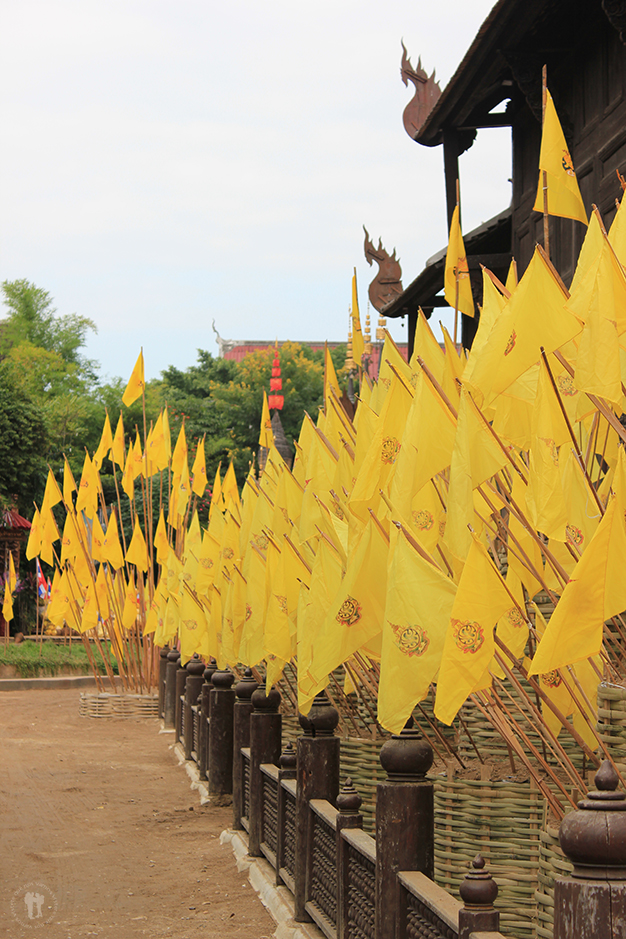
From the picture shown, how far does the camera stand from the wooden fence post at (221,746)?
8.38 meters

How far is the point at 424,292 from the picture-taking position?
39.7 feet

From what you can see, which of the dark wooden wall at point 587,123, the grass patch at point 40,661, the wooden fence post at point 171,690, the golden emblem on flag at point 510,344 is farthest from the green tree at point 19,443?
the golden emblem on flag at point 510,344

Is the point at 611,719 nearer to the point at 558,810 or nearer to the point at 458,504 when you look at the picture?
the point at 558,810

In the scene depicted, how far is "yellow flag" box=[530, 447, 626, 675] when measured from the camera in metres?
2.57

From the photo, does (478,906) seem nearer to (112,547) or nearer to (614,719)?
(614,719)

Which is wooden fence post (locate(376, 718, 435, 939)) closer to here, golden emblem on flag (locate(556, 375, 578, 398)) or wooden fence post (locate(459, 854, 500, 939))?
wooden fence post (locate(459, 854, 500, 939))

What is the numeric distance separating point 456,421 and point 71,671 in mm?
19511

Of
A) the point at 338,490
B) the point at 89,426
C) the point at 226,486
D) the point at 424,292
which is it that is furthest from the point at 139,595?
the point at 89,426

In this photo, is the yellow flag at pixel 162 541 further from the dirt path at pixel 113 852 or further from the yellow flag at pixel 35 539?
the dirt path at pixel 113 852

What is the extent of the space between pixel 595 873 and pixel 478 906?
0.58 meters

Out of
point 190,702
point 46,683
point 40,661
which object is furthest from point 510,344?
point 40,661

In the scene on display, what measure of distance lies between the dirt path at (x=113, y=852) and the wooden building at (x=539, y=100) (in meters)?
4.99

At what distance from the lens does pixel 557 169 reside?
467 centimetres

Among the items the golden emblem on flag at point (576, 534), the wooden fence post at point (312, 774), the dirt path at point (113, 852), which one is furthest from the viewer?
the dirt path at point (113, 852)
